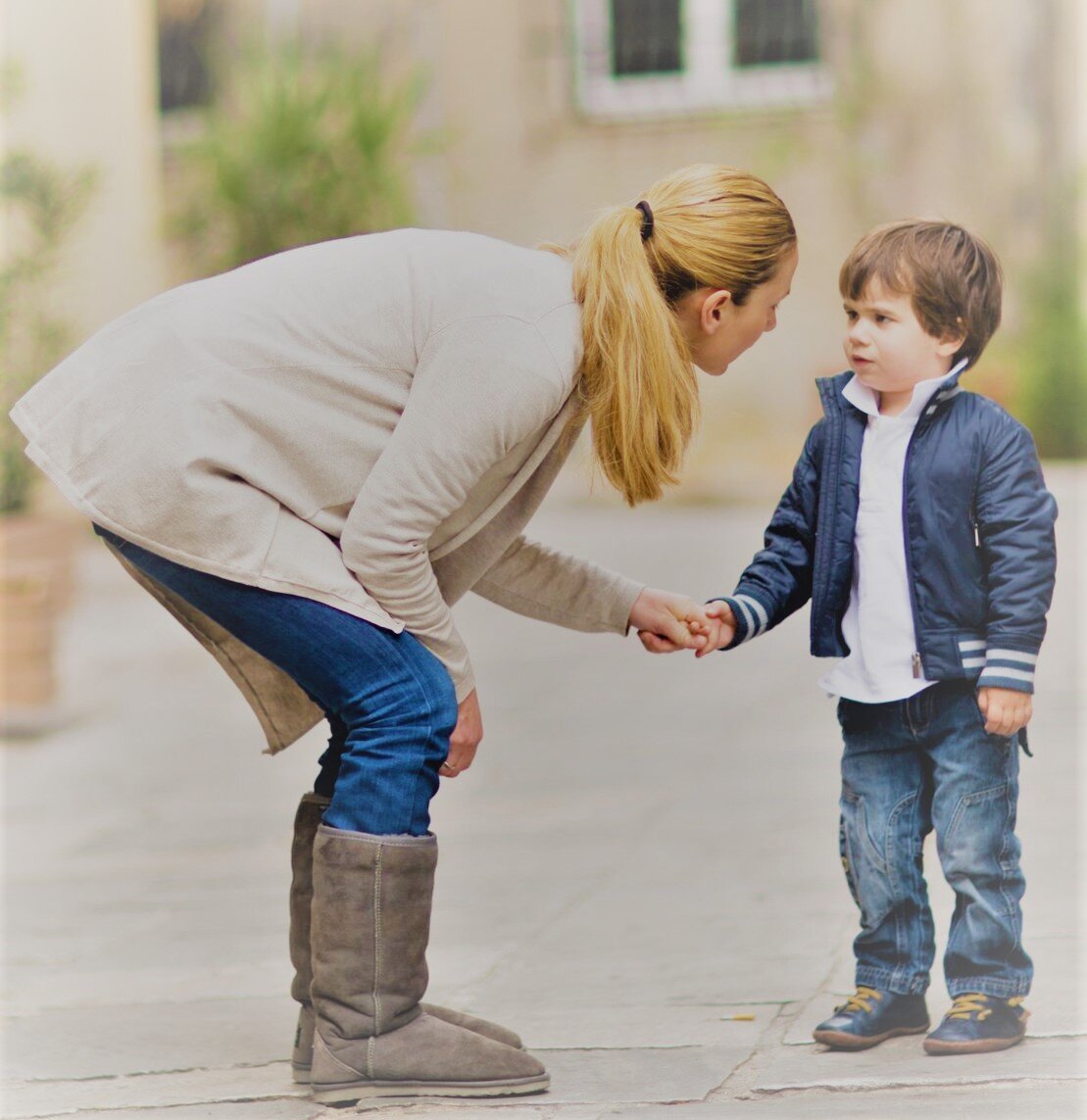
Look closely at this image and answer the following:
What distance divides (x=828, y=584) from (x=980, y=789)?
346 millimetres

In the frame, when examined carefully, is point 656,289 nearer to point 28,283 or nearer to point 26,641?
point 26,641

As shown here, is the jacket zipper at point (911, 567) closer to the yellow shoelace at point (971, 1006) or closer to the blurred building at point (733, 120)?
the yellow shoelace at point (971, 1006)

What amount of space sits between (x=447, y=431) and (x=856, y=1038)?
3.42 feet

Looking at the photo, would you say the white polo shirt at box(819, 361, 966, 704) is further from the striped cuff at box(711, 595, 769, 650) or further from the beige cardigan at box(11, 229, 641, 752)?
the beige cardigan at box(11, 229, 641, 752)

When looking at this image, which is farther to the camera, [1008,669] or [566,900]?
[566,900]

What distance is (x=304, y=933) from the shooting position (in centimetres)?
256

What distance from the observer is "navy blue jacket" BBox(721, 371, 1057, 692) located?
93.0 inches

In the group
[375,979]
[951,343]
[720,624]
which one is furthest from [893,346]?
[375,979]

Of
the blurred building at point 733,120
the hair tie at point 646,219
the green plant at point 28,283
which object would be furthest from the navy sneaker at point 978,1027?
the blurred building at point 733,120

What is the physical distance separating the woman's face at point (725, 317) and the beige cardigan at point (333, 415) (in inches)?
7.1

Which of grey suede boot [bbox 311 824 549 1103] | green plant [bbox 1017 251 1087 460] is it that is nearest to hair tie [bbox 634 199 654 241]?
grey suede boot [bbox 311 824 549 1103]

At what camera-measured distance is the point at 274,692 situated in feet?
8.41

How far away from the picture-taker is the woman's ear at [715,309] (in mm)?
2346

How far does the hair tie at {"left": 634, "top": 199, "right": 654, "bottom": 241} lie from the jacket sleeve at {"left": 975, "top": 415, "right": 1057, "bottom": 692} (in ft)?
1.74
